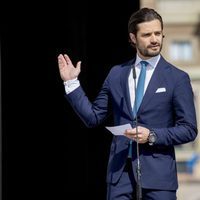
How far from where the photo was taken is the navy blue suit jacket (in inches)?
108

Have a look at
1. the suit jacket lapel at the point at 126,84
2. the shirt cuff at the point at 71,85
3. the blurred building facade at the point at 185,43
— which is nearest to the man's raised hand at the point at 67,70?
the shirt cuff at the point at 71,85

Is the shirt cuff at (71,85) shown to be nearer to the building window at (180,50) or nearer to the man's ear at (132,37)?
the man's ear at (132,37)

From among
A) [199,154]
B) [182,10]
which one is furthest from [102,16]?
[199,154]

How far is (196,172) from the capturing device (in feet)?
18.0

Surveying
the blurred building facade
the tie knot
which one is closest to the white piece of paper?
the tie knot

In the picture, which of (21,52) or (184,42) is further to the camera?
(184,42)

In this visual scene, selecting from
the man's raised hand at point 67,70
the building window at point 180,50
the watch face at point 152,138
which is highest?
the man's raised hand at point 67,70

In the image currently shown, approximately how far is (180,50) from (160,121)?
2.74 meters

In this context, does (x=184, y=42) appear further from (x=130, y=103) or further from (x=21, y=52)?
(x=130, y=103)

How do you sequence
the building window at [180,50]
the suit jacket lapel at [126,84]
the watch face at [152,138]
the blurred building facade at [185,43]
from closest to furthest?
the watch face at [152,138], the suit jacket lapel at [126,84], the blurred building facade at [185,43], the building window at [180,50]

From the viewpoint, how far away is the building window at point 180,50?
212 inches

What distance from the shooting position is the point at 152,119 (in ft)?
9.15

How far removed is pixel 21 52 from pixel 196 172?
1.54 meters

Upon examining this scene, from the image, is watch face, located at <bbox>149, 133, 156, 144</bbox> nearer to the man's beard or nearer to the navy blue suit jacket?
the navy blue suit jacket
